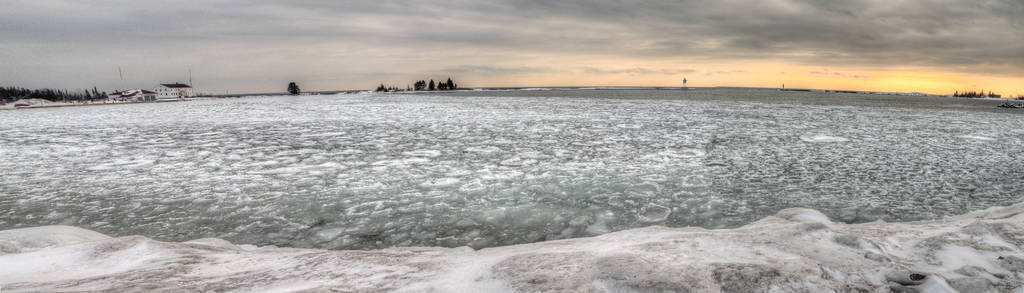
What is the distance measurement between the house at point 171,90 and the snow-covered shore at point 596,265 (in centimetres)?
13807

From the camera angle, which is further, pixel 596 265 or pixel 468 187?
pixel 468 187

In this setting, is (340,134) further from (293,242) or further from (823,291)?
(823,291)

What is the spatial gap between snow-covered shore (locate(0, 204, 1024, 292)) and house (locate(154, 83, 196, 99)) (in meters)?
138

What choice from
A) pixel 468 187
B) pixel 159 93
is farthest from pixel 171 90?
pixel 468 187

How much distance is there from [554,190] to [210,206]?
419 cm

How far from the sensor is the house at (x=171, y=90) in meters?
111

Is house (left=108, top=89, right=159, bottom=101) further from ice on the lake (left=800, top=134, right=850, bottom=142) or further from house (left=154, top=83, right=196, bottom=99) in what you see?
ice on the lake (left=800, top=134, right=850, bottom=142)

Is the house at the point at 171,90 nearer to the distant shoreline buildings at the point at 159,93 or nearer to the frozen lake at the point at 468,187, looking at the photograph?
the distant shoreline buildings at the point at 159,93

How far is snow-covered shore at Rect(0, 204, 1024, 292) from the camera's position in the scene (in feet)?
7.06

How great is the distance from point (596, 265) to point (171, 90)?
14327cm

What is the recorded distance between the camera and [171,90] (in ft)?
371

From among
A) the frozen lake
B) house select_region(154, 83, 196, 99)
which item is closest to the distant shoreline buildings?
house select_region(154, 83, 196, 99)

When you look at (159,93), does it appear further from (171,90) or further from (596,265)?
(596,265)

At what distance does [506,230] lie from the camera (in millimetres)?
4285
